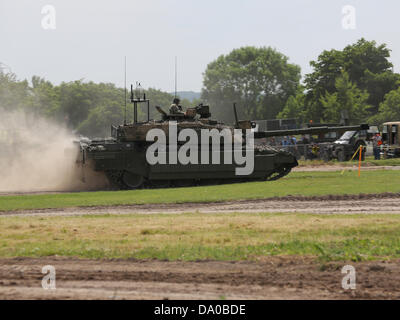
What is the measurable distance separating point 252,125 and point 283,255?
17978 millimetres

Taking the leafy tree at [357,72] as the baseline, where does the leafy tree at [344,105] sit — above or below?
below

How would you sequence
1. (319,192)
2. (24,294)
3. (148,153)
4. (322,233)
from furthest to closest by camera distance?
(148,153) → (319,192) → (322,233) → (24,294)

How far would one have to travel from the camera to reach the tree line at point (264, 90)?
76625 millimetres

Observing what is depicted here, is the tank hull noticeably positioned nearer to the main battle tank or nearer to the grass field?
the main battle tank

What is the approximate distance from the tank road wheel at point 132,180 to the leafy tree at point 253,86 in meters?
75.1

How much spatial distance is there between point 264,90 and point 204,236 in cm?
9185

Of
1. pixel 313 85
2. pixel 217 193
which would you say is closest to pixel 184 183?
pixel 217 193

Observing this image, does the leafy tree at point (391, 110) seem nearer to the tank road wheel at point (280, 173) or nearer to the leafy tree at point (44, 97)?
the leafy tree at point (44, 97)

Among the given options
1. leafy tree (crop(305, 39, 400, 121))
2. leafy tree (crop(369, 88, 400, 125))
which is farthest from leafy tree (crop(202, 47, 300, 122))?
leafy tree (crop(369, 88, 400, 125))

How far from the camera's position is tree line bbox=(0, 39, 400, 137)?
76.6m

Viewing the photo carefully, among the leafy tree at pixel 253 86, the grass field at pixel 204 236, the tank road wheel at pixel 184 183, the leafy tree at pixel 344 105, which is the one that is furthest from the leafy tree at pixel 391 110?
the grass field at pixel 204 236

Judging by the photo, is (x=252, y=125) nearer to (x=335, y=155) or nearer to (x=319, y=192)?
(x=319, y=192)
